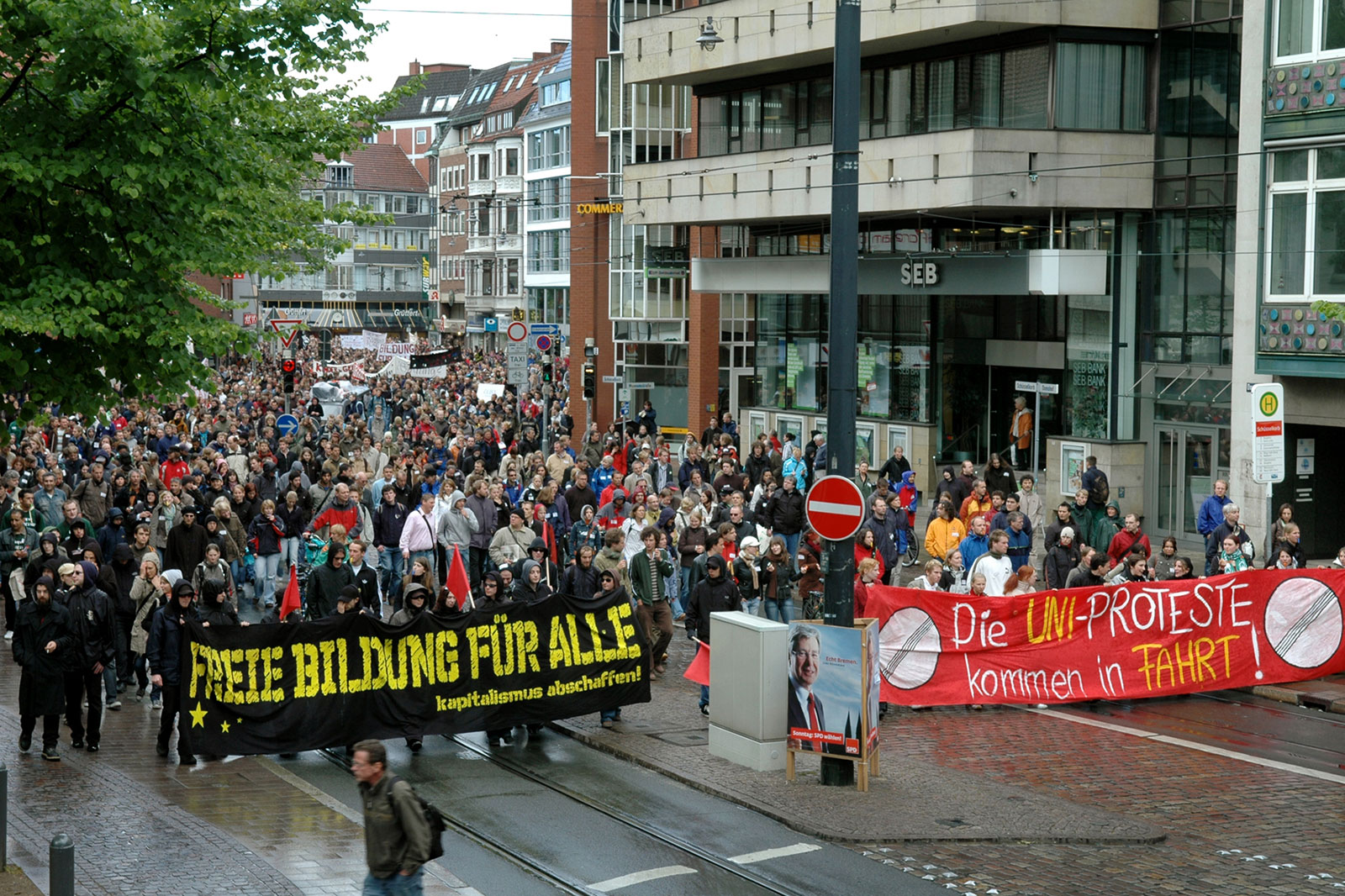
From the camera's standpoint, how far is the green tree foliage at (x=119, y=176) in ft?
32.4

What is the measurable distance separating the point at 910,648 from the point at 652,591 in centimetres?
264

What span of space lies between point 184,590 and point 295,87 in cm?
1427

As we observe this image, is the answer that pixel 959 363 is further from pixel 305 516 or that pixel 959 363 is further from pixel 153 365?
pixel 153 365

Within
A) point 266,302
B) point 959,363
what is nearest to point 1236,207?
point 959,363

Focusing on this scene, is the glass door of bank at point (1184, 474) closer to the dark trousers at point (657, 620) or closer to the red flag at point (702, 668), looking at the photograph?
the dark trousers at point (657, 620)

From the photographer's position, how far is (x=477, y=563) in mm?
21312

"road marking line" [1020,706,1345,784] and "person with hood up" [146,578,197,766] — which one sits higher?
"person with hood up" [146,578,197,766]

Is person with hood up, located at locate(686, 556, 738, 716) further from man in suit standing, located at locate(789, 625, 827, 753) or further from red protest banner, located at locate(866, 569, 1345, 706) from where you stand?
man in suit standing, located at locate(789, 625, 827, 753)

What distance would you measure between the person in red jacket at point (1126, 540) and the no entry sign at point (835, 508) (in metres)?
7.43

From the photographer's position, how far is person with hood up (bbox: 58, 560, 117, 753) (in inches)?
530

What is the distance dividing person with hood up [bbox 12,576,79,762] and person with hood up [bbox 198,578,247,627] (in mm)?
1135

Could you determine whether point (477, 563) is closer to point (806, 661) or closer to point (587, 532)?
point (587, 532)

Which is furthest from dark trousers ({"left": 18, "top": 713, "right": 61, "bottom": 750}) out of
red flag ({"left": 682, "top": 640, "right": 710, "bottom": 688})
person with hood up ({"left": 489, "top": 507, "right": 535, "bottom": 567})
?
person with hood up ({"left": 489, "top": 507, "right": 535, "bottom": 567})

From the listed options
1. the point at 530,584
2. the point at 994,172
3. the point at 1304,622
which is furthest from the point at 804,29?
the point at 530,584
